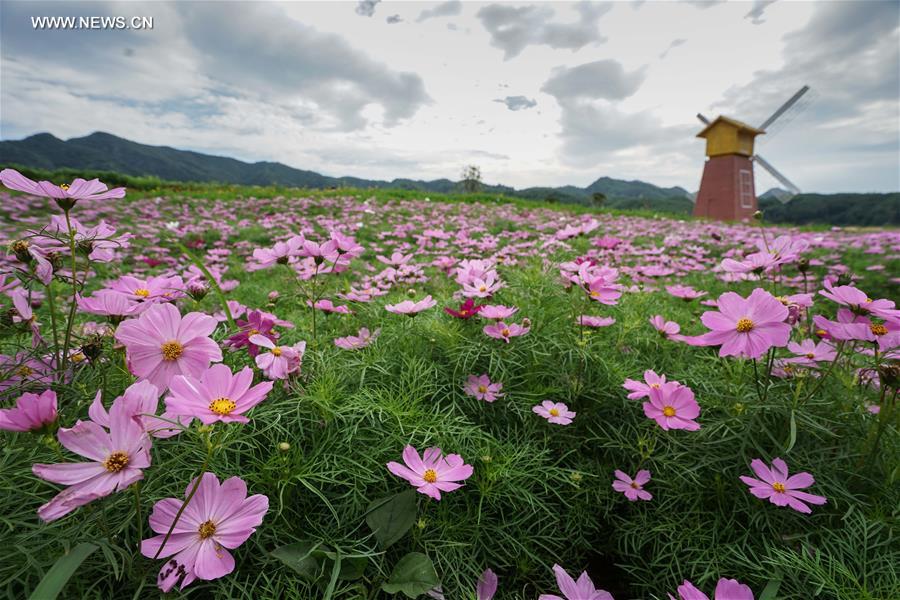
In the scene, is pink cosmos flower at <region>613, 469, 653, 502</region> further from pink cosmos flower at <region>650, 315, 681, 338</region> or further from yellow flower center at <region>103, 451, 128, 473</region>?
yellow flower center at <region>103, 451, 128, 473</region>

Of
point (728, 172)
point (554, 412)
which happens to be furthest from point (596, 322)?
point (728, 172)

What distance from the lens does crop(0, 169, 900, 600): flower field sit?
23.6 inches

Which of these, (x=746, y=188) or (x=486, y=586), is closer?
(x=486, y=586)

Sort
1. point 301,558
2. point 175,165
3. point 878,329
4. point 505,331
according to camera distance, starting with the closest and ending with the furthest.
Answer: point 301,558 < point 878,329 < point 505,331 < point 175,165

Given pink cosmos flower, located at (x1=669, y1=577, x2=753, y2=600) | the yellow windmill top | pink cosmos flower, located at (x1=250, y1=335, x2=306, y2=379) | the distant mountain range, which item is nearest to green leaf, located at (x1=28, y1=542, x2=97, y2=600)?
pink cosmos flower, located at (x1=250, y1=335, x2=306, y2=379)

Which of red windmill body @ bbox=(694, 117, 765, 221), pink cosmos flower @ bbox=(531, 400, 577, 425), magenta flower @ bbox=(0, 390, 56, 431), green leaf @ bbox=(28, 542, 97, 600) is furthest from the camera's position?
red windmill body @ bbox=(694, 117, 765, 221)

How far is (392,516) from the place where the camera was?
0.77 m

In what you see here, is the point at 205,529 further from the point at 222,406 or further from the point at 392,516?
the point at 392,516

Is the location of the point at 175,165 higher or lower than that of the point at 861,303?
higher

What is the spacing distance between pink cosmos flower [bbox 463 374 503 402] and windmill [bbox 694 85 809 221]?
702 inches

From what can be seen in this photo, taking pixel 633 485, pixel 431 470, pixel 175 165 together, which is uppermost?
pixel 175 165

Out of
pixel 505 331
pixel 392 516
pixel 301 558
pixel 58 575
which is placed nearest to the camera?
pixel 58 575

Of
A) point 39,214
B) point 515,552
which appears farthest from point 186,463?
point 39,214

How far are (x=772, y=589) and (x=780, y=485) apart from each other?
0.71 feet
